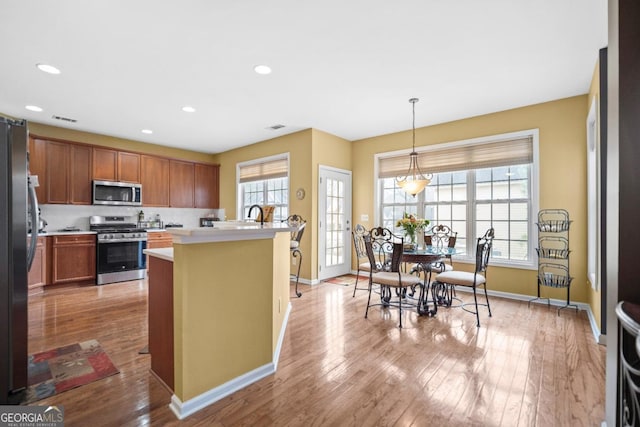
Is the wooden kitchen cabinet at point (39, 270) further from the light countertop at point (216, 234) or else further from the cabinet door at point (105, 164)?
the light countertop at point (216, 234)

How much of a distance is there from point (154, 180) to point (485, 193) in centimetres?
617

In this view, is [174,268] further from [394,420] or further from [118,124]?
[118,124]

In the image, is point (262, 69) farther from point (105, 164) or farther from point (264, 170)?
point (105, 164)

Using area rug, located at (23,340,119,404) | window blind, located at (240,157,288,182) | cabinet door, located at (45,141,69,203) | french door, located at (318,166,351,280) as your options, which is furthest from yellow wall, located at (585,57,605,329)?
cabinet door, located at (45,141,69,203)

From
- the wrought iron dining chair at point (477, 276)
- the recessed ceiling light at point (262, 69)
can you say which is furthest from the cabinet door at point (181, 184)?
the wrought iron dining chair at point (477, 276)

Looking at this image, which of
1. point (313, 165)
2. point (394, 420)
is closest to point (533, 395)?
point (394, 420)

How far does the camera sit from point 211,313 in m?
1.91

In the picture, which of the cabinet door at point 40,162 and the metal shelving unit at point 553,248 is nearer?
the metal shelving unit at point 553,248

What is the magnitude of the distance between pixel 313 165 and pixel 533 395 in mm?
4161

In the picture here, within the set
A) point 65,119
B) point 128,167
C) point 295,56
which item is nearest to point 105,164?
point 128,167

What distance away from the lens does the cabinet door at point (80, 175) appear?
532cm

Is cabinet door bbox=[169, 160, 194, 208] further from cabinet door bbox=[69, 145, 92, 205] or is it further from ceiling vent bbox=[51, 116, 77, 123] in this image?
ceiling vent bbox=[51, 116, 77, 123]

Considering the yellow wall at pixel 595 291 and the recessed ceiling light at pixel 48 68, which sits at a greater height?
the recessed ceiling light at pixel 48 68

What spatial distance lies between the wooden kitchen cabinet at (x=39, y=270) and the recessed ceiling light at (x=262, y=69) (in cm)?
432
